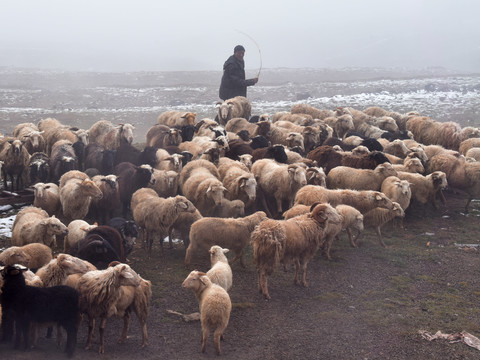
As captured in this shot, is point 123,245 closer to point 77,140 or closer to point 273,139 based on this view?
point 77,140

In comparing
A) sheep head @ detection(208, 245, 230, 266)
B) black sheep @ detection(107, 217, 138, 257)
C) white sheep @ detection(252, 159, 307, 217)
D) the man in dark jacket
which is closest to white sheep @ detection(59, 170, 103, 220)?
black sheep @ detection(107, 217, 138, 257)

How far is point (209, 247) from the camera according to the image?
8469 mm

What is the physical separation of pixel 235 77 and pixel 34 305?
13.4 metres

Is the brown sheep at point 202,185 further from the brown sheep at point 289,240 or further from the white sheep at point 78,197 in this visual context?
the brown sheep at point 289,240

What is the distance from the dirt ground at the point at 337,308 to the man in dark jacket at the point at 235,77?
9178mm

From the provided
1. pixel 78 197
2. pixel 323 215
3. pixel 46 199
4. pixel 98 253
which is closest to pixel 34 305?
pixel 98 253

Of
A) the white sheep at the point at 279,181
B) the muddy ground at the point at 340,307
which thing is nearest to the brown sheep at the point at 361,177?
the white sheep at the point at 279,181

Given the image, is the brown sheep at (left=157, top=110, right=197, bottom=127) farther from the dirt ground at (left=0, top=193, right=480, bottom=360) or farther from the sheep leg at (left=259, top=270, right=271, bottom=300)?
the sheep leg at (left=259, top=270, right=271, bottom=300)

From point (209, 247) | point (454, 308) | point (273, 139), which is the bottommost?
point (454, 308)

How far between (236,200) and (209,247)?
1990 millimetres

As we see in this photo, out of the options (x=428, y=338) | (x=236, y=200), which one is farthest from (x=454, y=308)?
(x=236, y=200)

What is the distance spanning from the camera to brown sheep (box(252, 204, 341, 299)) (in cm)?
769

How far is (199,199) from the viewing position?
10297 mm

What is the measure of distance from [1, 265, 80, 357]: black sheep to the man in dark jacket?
1237 cm
